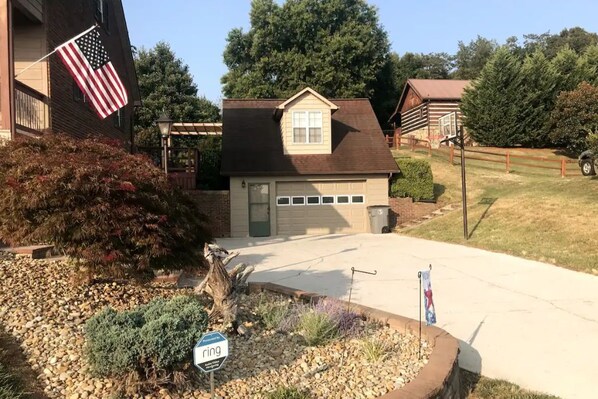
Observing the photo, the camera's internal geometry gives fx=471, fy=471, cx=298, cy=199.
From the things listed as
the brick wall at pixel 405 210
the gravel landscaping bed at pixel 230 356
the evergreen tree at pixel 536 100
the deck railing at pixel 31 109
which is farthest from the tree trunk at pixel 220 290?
the evergreen tree at pixel 536 100

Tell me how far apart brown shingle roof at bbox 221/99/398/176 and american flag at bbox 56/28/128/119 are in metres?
8.40

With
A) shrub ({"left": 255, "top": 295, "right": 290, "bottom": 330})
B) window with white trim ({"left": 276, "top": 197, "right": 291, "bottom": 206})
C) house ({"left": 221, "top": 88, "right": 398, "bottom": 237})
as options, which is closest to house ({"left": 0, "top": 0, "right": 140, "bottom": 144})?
shrub ({"left": 255, "top": 295, "right": 290, "bottom": 330})

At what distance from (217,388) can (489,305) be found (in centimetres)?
502

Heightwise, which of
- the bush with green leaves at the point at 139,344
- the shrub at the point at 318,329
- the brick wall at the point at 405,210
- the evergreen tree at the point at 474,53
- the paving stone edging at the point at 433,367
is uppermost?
the evergreen tree at the point at 474,53

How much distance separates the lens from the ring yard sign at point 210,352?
3096mm

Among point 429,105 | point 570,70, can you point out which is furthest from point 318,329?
point 570,70

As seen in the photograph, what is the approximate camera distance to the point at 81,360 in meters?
4.04

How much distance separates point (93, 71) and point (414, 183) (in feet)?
44.8

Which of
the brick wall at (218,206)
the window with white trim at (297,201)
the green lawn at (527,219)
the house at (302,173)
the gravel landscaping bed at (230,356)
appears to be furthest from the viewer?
the window with white trim at (297,201)

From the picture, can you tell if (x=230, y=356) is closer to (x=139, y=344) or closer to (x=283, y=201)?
(x=139, y=344)

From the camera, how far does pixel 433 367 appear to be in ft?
13.6

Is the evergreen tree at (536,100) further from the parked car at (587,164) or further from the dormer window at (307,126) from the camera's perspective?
the dormer window at (307,126)

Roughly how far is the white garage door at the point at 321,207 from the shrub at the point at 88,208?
43.7 feet

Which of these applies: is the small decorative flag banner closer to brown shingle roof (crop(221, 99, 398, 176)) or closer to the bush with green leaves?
the bush with green leaves
